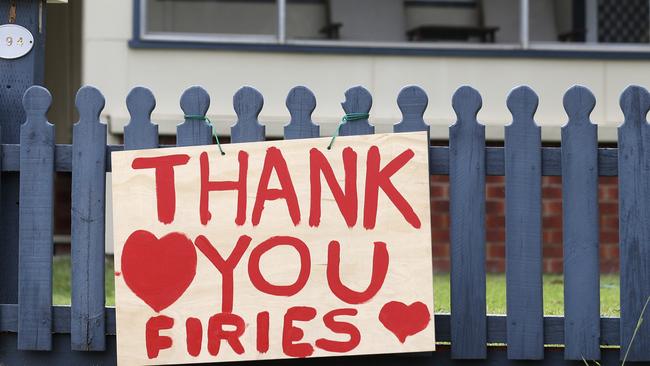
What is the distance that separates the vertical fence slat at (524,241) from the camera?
396 centimetres

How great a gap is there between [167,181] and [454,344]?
4.13 feet

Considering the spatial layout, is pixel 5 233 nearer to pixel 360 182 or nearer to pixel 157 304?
A: pixel 157 304

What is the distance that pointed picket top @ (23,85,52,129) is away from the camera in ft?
13.4

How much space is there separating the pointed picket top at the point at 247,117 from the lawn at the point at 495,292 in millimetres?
1758

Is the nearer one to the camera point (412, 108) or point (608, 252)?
point (412, 108)

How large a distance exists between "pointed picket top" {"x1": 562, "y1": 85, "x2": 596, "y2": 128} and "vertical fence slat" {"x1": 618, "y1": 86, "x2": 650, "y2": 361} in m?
0.14

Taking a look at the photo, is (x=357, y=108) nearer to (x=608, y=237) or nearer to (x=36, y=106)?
(x=36, y=106)

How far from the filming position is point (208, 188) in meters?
3.88

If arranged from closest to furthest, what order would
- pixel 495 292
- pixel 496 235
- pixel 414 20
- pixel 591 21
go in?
1. pixel 495 292
2. pixel 496 235
3. pixel 591 21
4. pixel 414 20

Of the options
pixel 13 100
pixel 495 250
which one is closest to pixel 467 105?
pixel 13 100

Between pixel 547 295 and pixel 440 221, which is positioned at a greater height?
pixel 440 221

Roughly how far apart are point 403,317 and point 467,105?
0.85 metres

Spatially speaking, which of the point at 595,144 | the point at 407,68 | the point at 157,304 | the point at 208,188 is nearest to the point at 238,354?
the point at 157,304

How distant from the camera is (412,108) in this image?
3.94 metres
